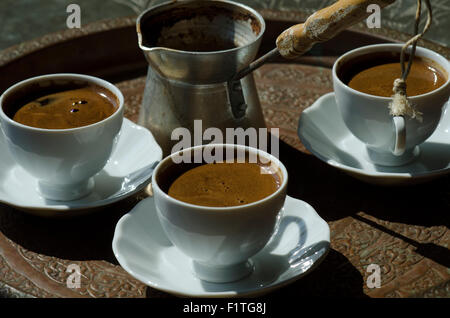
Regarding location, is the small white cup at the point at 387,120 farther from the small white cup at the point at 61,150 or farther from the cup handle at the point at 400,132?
the small white cup at the point at 61,150

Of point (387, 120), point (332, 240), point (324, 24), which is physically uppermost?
point (324, 24)

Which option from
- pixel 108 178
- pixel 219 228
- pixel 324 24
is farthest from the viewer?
pixel 108 178

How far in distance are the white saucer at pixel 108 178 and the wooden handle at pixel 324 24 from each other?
245 millimetres

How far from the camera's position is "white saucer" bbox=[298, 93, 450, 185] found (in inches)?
42.1

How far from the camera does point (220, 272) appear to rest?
3.01 feet

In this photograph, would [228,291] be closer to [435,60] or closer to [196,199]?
[196,199]

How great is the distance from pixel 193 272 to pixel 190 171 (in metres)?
0.12

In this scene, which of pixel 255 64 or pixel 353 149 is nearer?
pixel 255 64

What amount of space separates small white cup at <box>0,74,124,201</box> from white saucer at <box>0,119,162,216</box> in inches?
0.9

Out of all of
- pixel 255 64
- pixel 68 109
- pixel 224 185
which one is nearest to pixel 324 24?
pixel 255 64

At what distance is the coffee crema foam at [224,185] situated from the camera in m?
0.88

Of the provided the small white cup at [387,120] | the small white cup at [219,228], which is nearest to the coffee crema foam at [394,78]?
the small white cup at [387,120]

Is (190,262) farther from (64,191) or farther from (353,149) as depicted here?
(353,149)

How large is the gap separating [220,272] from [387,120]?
0.34 meters
